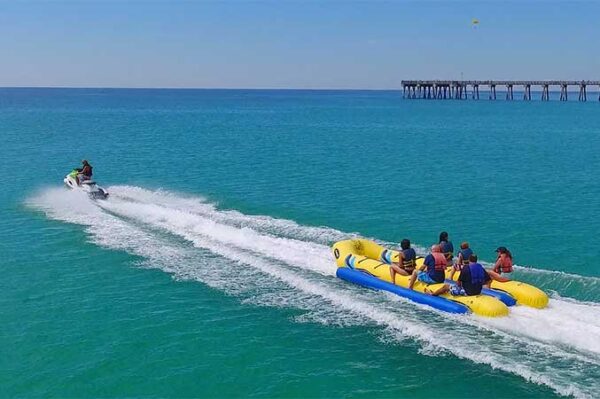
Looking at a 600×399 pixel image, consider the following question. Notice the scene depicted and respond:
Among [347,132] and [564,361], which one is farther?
[347,132]

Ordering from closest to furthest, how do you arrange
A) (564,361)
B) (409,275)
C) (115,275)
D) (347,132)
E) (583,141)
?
1. (564,361)
2. (409,275)
3. (115,275)
4. (583,141)
5. (347,132)

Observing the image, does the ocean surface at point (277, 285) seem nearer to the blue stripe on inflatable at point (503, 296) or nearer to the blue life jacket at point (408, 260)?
the blue stripe on inflatable at point (503, 296)

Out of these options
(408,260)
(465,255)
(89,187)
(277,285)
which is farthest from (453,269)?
(89,187)

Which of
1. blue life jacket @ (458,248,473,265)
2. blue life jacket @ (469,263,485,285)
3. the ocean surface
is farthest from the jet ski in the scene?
blue life jacket @ (469,263,485,285)

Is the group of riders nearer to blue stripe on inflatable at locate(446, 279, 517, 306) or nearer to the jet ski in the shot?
blue stripe on inflatable at locate(446, 279, 517, 306)

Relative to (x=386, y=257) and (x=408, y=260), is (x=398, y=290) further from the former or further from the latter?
(x=386, y=257)

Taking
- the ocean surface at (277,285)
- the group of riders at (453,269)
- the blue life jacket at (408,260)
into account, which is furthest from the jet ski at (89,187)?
the blue life jacket at (408,260)

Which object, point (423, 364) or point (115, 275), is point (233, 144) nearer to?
point (115, 275)

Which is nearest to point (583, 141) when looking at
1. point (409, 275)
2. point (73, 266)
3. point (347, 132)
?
point (347, 132)
